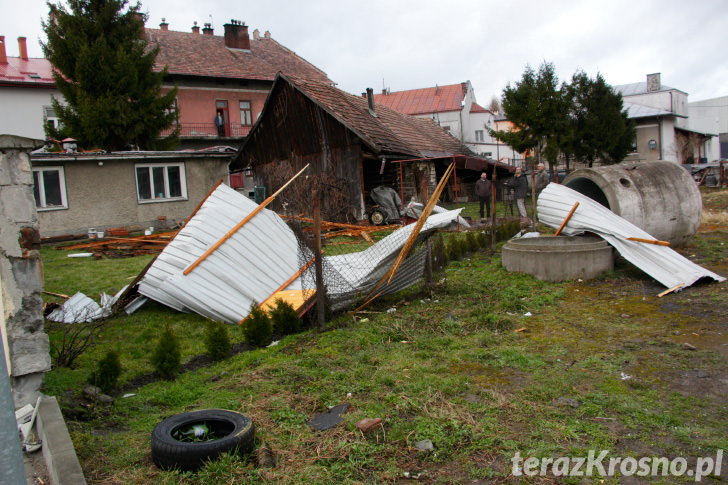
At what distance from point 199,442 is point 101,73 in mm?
23809

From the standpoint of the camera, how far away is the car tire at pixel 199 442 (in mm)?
3430

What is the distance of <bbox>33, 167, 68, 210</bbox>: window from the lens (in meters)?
17.3

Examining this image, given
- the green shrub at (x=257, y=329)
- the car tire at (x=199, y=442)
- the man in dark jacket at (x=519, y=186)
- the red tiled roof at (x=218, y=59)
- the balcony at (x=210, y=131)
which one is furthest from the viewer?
the red tiled roof at (x=218, y=59)

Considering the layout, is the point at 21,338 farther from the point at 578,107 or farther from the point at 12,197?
the point at 578,107

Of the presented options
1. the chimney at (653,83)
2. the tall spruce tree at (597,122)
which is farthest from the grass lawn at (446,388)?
the chimney at (653,83)

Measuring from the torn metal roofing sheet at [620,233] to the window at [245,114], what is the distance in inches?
1069

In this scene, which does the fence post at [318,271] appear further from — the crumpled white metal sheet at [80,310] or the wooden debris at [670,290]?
the wooden debris at [670,290]

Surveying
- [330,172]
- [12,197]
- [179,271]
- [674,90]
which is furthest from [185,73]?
[674,90]

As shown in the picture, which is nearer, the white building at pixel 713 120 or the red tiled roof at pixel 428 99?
the red tiled roof at pixel 428 99

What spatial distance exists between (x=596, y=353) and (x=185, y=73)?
31.0m

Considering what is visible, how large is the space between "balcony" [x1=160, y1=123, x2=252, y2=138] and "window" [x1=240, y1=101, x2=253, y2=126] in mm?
465

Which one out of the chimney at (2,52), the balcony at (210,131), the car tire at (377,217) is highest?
the chimney at (2,52)

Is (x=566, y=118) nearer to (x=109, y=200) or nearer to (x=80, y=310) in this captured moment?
(x=109, y=200)

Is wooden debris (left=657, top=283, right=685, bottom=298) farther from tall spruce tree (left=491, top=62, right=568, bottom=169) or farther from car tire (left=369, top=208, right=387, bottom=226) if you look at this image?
tall spruce tree (left=491, top=62, right=568, bottom=169)
